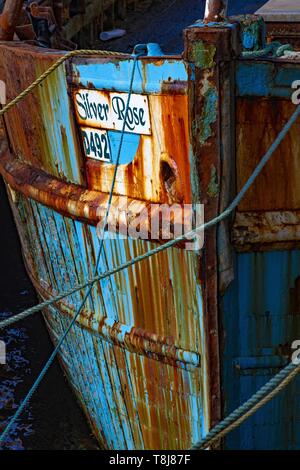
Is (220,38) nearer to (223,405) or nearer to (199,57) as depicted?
(199,57)

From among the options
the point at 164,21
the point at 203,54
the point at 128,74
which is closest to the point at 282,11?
the point at 128,74

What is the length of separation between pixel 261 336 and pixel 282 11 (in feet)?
8.44

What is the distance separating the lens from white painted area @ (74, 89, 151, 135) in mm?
3574

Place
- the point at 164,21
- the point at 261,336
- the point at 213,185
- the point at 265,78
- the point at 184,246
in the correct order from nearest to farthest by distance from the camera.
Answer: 1. the point at 265,78
2. the point at 213,185
3. the point at 184,246
4. the point at 261,336
5. the point at 164,21

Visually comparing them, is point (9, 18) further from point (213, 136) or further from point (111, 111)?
point (213, 136)

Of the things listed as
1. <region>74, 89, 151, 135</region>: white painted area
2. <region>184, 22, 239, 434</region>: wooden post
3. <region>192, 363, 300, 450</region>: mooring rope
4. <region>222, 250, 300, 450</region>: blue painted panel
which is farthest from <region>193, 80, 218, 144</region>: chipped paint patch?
<region>192, 363, 300, 450</region>: mooring rope

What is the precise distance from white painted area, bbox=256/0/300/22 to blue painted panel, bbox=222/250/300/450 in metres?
2.11

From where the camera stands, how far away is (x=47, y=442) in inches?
225

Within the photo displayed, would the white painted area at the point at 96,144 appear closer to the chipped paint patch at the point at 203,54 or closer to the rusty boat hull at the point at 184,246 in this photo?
the rusty boat hull at the point at 184,246

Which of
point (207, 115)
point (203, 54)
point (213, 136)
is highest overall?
point (203, 54)

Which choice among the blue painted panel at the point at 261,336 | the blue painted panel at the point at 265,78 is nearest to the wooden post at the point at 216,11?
the blue painted panel at the point at 265,78

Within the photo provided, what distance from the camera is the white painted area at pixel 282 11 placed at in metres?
4.82

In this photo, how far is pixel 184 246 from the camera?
11.6ft
